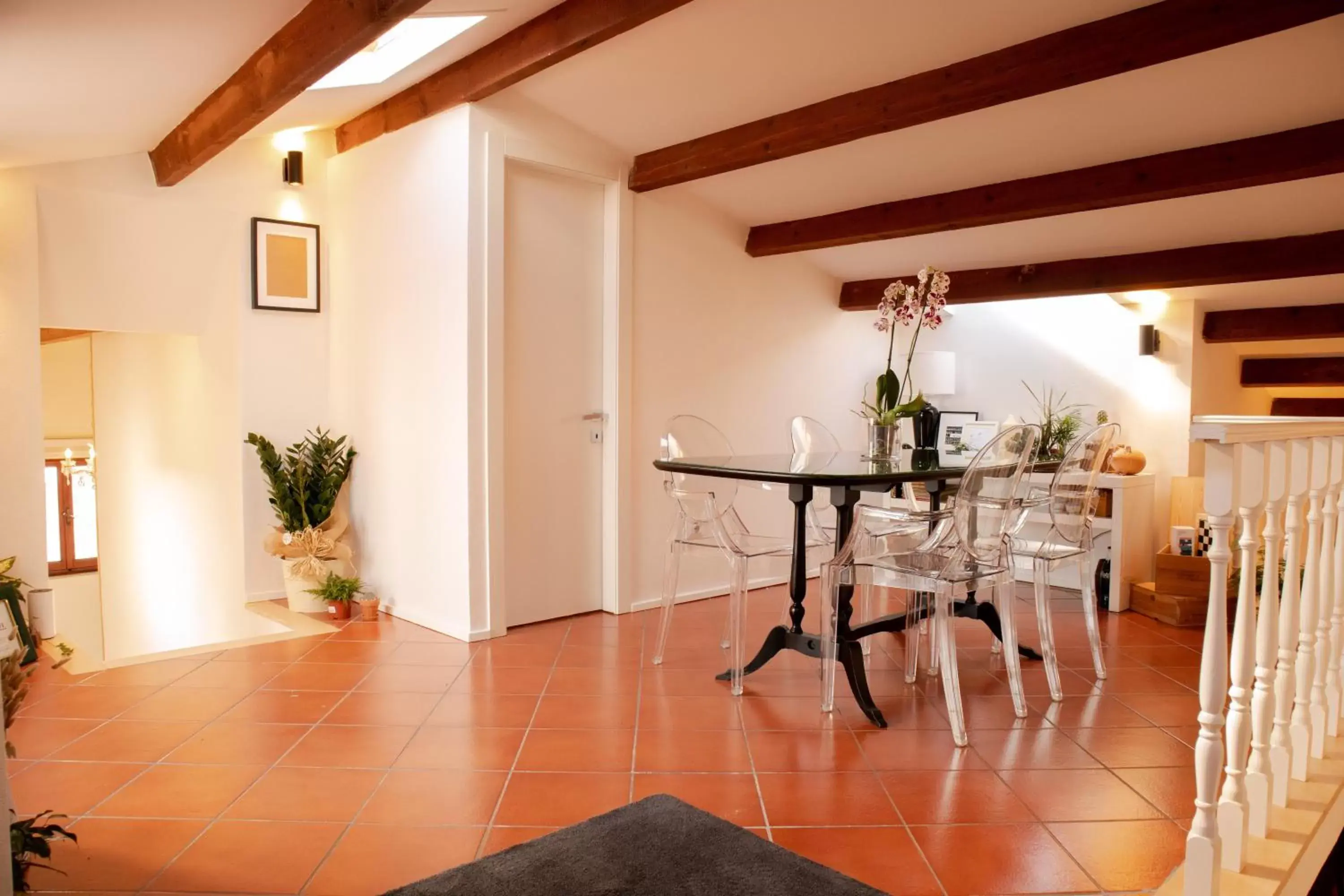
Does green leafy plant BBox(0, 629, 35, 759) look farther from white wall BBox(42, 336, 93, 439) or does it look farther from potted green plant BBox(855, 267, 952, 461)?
white wall BBox(42, 336, 93, 439)

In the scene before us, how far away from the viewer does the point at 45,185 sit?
14.0 ft

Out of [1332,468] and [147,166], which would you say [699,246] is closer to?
[147,166]

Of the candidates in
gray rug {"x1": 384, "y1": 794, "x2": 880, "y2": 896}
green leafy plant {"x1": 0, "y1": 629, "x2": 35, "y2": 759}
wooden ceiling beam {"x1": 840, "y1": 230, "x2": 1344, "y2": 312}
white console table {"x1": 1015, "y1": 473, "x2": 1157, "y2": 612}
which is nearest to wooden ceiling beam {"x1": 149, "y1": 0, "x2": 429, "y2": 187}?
green leafy plant {"x1": 0, "y1": 629, "x2": 35, "y2": 759}

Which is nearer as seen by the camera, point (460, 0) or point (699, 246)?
point (460, 0)

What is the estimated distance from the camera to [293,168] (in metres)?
4.88

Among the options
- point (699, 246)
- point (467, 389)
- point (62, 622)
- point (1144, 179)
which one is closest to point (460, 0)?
point (467, 389)

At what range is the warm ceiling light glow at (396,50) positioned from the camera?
3561 mm

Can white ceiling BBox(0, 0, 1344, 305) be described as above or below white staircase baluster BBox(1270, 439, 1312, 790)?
above

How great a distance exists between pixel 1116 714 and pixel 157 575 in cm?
570

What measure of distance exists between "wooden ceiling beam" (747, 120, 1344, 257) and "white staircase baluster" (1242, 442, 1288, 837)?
2.12 metres

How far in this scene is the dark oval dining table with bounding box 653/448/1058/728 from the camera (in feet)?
10.3

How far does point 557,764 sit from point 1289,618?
1.91m

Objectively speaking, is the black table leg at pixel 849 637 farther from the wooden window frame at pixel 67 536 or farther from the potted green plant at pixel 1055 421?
the wooden window frame at pixel 67 536

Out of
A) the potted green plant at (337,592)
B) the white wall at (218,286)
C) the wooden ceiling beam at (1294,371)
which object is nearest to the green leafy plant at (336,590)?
the potted green plant at (337,592)
